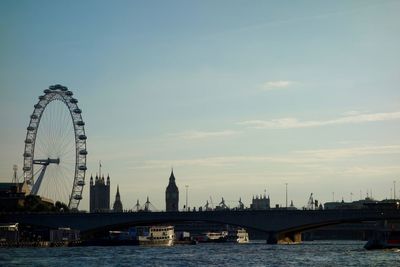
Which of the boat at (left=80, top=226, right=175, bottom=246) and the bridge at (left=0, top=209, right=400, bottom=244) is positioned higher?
the bridge at (left=0, top=209, right=400, bottom=244)

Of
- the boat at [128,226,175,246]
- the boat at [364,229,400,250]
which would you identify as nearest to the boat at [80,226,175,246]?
the boat at [128,226,175,246]

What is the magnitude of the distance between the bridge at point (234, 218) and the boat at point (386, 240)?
2320 centimetres

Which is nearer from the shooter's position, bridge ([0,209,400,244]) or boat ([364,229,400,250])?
boat ([364,229,400,250])

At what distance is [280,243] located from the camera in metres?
197

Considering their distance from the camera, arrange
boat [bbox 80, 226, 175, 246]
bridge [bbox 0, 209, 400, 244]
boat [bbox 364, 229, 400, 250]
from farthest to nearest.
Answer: bridge [bbox 0, 209, 400, 244], boat [bbox 80, 226, 175, 246], boat [bbox 364, 229, 400, 250]

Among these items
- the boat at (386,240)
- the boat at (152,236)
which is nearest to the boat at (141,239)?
the boat at (152,236)

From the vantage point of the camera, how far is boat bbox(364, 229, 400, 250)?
5930 inches

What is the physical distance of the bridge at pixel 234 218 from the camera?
7175 inches

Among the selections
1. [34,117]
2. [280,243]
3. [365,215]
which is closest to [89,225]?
[34,117]

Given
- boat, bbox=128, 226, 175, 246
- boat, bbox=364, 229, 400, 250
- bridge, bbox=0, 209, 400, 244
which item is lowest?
boat, bbox=364, 229, 400, 250

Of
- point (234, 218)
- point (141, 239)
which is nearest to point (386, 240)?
point (234, 218)

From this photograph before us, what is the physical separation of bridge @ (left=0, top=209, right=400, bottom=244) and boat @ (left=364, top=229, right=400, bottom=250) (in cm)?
2320

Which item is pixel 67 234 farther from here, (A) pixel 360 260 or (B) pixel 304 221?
(A) pixel 360 260

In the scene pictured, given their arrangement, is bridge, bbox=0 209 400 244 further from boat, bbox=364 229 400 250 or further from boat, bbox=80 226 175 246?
boat, bbox=364 229 400 250
